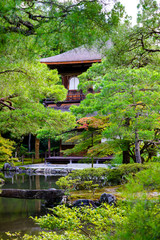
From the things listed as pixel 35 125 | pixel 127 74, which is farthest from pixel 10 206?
pixel 127 74

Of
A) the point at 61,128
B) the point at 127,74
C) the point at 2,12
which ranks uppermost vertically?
the point at 127,74

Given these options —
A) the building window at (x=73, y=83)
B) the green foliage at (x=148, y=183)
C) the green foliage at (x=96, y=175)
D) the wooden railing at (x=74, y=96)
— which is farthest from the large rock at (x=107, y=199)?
the building window at (x=73, y=83)

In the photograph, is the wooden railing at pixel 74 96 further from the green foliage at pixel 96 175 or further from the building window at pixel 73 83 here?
the green foliage at pixel 96 175

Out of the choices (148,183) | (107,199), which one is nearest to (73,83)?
(107,199)

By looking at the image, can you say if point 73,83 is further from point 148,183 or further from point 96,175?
point 148,183

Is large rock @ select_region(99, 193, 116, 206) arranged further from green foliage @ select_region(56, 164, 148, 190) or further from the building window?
the building window

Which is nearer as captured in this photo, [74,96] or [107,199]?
[107,199]

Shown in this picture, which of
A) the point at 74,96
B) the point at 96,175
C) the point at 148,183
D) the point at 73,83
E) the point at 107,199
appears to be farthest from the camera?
the point at 73,83

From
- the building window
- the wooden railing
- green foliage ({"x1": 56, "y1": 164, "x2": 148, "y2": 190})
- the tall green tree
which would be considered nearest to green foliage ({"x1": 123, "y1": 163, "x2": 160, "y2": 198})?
the tall green tree

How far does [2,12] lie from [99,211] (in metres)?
2.45

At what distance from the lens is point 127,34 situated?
3.81 metres

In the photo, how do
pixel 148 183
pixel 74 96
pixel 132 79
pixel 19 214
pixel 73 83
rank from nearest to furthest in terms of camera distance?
pixel 148 183, pixel 19 214, pixel 132 79, pixel 74 96, pixel 73 83

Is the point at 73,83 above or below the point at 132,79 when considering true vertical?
above

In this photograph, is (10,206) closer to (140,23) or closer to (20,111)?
(20,111)
